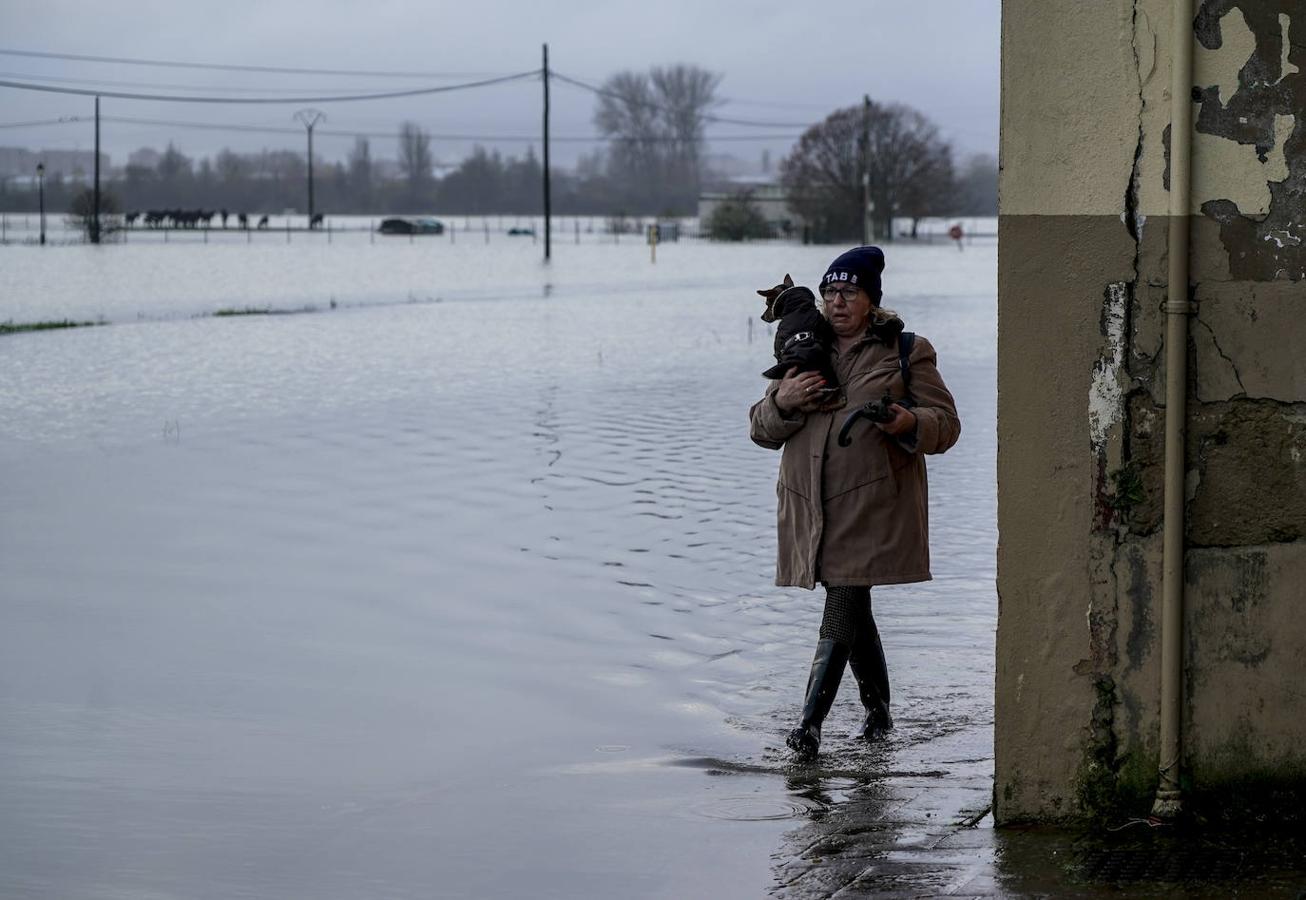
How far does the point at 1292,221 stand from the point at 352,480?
7.98 metres

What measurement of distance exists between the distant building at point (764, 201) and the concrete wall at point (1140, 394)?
91590mm

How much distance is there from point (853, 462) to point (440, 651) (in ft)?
8.29

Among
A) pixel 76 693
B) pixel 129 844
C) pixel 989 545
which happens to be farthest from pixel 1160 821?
pixel 989 545

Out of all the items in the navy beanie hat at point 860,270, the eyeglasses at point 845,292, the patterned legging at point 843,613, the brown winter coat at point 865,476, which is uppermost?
the navy beanie hat at point 860,270

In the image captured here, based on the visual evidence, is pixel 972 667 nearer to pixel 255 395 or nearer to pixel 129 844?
pixel 129 844

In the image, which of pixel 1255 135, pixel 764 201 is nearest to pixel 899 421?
pixel 1255 135

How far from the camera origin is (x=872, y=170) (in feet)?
326

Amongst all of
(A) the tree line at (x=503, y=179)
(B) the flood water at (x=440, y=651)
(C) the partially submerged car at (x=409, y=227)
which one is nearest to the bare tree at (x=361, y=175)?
(A) the tree line at (x=503, y=179)

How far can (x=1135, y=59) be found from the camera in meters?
4.64

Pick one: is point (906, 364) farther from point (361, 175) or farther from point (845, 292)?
point (361, 175)

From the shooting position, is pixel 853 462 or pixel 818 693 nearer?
pixel 853 462

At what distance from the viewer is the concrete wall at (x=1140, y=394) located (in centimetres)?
462

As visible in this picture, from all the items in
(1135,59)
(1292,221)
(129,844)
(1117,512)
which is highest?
(1135,59)

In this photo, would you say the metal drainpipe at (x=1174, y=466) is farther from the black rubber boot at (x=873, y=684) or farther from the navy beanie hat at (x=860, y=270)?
the black rubber boot at (x=873, y=684)
